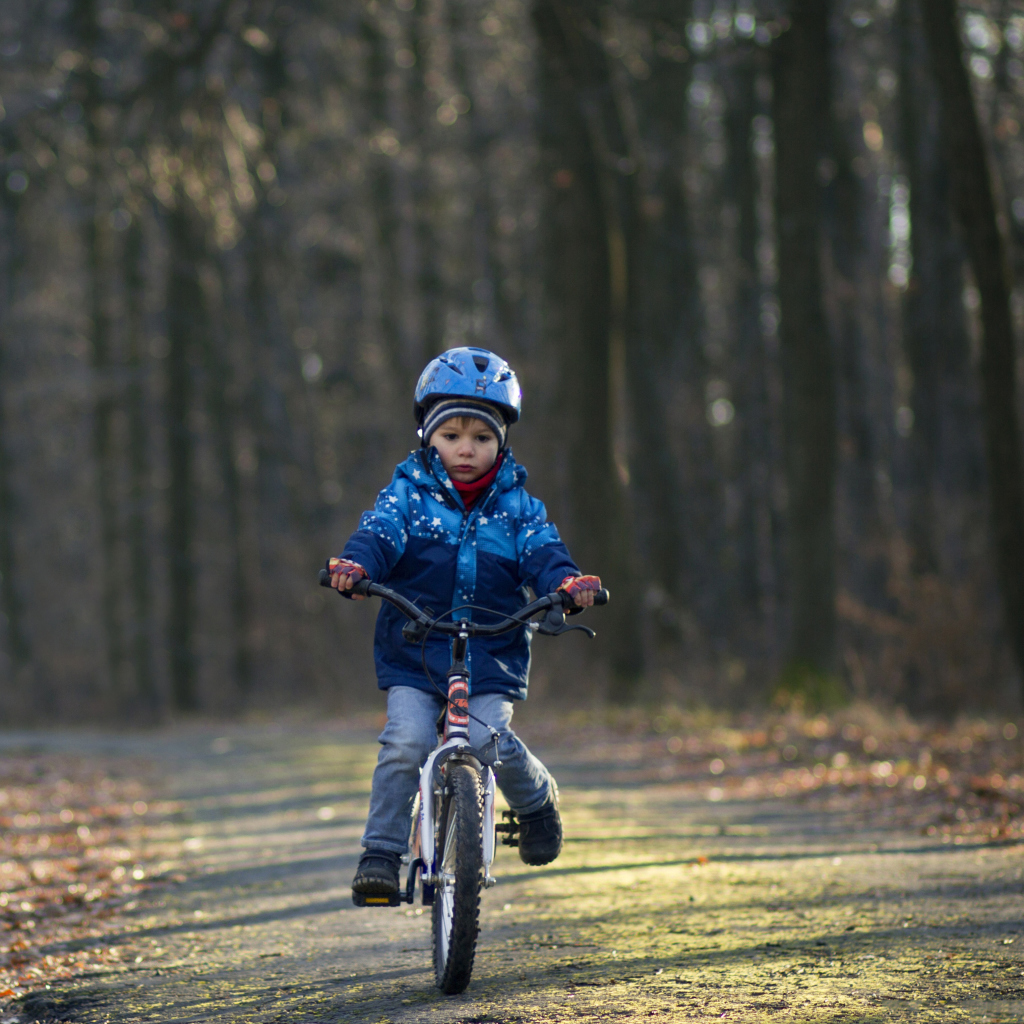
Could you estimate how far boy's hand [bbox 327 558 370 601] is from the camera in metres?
5.19

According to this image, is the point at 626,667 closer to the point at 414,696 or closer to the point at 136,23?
the point at 136,23

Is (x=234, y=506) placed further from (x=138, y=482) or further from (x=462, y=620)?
(x=462, y=620)

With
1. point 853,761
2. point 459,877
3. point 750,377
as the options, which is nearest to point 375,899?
point 459,877

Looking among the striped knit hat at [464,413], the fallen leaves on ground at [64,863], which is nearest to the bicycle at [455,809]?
the striped knit hat at [464,413]

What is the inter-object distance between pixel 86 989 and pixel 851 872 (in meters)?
3.77

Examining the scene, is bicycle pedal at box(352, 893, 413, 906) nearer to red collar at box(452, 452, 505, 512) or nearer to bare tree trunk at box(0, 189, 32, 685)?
red collar at box(452, 452, 505, 512)

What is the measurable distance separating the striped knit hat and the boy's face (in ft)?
0.09

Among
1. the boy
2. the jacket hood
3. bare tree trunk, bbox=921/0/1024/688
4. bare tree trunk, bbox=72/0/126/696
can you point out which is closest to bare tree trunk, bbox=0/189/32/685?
bare tree trunk, bbox=72/0/126/696

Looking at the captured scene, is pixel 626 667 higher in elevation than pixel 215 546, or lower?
lower

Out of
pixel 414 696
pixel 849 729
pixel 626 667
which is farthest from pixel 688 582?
pixel 414 696

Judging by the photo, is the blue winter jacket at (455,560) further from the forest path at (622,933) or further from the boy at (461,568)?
the forest path at (622,933)

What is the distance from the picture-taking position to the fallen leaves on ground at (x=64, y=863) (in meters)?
6.41

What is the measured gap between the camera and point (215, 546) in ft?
139

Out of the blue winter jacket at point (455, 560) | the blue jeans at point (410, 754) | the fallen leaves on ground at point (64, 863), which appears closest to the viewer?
the blue jeans at point (410, 754)
